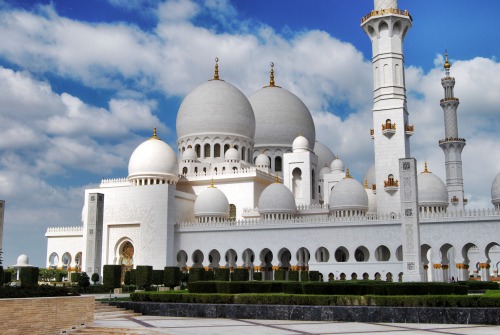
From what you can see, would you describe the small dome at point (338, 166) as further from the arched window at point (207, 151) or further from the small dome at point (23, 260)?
the small dome at point (23, 260)

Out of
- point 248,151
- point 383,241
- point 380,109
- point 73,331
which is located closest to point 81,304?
point 73,331

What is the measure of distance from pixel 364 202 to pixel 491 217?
6828 millimetres

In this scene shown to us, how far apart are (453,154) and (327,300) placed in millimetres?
30071

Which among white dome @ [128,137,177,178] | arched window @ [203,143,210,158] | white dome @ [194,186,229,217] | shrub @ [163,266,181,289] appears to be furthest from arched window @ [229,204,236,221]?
shrub @ [163,266,181,289]

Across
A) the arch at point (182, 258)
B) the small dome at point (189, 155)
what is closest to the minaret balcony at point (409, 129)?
the small dome at point (189, 155)

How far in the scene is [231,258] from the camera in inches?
1401

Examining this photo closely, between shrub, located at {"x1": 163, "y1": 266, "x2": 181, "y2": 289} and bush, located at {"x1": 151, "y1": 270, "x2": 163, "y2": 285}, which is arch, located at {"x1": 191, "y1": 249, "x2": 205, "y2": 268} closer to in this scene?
bush, located at {"x1": 151, "y1": 270, "x2": 163, "y2": 285}

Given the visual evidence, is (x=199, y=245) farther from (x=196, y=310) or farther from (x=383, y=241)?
(x=196, y=310)

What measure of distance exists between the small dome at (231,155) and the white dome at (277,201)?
5590 mm

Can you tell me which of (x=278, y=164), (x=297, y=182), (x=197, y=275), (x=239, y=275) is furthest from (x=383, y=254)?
(x=278, y=164)

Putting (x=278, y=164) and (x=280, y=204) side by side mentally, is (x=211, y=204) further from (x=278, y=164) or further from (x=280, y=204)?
(x=278, y=164)

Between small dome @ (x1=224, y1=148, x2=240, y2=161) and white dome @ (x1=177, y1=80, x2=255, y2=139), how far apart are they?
153cm

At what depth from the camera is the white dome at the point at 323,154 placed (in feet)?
157

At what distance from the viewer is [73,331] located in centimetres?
1276
